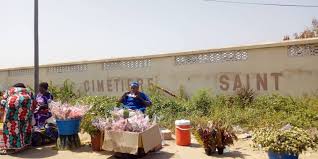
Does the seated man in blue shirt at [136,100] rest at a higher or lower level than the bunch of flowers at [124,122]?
higher

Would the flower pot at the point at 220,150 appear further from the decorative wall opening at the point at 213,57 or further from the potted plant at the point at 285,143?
the decorative wall opening at the point at 213,57

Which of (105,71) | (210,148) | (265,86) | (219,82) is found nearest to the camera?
(210,148)

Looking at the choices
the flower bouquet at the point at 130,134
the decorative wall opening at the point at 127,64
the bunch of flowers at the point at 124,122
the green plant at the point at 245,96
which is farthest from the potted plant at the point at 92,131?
the decorative wall opening at the point at 127,64

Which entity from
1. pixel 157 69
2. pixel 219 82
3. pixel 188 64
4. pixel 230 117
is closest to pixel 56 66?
pixel 157 69

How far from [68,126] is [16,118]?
3.43 feet

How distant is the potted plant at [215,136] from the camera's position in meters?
6.79

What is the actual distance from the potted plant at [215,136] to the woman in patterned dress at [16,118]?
11.6ft

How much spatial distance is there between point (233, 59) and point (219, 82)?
2.67 feet

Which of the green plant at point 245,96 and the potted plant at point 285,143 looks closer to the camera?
the potted plant at point 285,143

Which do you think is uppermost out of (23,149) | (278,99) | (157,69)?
(157,69)

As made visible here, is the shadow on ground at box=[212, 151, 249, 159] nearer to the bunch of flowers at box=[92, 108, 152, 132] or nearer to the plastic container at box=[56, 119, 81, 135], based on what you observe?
the bunch of flowers at box=[92, 108, 152, 132]

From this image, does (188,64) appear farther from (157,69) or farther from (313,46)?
(313,46)

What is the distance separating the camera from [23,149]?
800 cm

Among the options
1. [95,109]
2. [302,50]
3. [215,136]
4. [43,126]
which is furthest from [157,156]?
[302,50]
